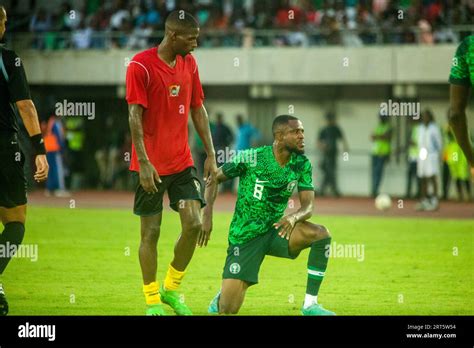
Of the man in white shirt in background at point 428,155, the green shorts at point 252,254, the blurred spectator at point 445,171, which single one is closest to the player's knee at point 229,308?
the green shorts at point 252,254

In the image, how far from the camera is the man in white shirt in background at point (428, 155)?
24.8 metres

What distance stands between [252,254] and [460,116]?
3188 millimetres

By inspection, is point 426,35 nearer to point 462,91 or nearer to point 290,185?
point 290,185

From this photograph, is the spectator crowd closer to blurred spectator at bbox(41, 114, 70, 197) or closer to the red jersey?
blurred spectator at bbox(41, 114, 70, 197)

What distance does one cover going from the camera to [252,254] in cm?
1015

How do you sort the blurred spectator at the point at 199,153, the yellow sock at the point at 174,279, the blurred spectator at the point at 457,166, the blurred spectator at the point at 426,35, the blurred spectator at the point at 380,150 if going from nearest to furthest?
1. the yellow sock at the point at 174,279
2. the blurred spectator at the point at 457,166
3. the blurred spectator at the point at 380,150
4. the blurred spectator at the point at 426,35
5. the blurred spectator at the point at 199,153

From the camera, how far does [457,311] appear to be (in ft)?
34.2

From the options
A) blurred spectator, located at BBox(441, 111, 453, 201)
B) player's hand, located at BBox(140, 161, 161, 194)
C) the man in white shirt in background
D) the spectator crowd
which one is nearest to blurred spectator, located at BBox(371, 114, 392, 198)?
blurred spectator, located at BBox(441, 111, 453, 201)

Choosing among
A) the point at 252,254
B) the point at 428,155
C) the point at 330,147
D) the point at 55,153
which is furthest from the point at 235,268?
the point at 330,147

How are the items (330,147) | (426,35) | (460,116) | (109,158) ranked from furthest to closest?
(109,158) < (330,147) < (426,35) < (460,116)

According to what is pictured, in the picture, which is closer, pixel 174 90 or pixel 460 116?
pixel 460 116

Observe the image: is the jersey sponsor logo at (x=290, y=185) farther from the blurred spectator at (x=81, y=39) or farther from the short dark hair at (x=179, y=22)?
the blurred spectator at (x=81, y=39)

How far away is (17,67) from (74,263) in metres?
5.47
